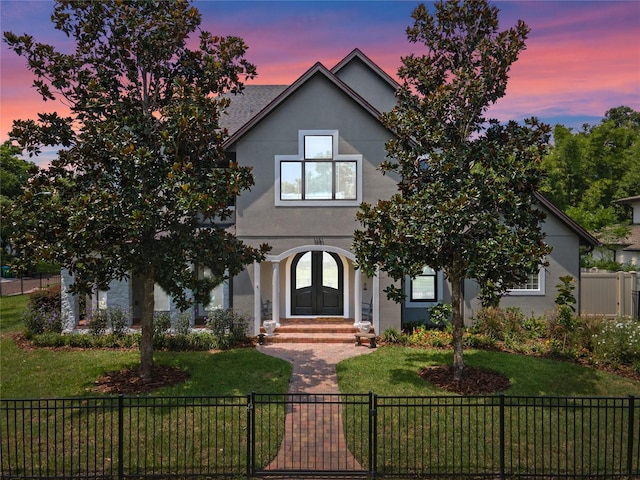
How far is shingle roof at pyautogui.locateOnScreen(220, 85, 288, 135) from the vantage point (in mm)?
19516

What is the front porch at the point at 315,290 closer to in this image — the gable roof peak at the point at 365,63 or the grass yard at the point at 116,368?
the grass yard at the point at 116,368

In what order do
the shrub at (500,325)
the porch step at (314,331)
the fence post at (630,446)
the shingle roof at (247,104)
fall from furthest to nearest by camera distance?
the shingle roof at (247,104) < the porch step at (314,331) < the shrub at (500,325) < the fence post at (630,446)

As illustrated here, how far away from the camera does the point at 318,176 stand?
53.3 feet

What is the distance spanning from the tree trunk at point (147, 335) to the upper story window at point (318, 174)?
5558 mm

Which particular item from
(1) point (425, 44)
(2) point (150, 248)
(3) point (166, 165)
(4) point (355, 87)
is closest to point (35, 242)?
(2) point (150, 248)

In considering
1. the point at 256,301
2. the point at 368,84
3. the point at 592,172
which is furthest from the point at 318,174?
the point at 592,172

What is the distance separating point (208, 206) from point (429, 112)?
231 inches

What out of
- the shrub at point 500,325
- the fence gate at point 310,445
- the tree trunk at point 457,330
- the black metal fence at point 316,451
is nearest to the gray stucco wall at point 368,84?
the shrub at point 500,325

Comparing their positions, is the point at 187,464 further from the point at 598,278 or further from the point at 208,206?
the point at 598,278

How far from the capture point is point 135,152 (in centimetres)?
1029

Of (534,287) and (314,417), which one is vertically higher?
(534,287)

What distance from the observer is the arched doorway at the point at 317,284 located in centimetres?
1769

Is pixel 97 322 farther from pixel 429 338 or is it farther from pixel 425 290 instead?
pixel 425 290

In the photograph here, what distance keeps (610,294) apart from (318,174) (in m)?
12.6
